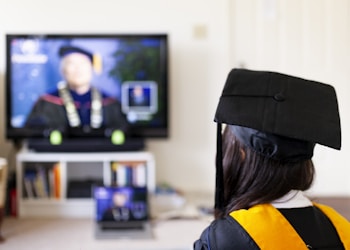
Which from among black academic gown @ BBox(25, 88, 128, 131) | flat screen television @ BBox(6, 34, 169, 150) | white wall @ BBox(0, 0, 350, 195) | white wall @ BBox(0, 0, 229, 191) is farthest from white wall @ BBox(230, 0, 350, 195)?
black academic gown @ BBox(25, 88, 128, 131)

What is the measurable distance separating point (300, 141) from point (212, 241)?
1.08ft

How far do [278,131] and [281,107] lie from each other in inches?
2.6

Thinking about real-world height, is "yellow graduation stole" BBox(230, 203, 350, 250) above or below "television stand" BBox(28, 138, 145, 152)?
below

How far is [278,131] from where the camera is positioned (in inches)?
49.6

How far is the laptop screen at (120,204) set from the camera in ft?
8.48

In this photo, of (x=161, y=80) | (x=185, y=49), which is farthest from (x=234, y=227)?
(x=185, y=49)

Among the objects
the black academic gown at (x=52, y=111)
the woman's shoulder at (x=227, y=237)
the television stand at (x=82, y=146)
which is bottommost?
the woman's shoulder at (x=227, y=237)

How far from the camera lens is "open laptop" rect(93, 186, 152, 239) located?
2559 mm

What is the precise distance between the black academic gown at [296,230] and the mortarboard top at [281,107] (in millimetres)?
195

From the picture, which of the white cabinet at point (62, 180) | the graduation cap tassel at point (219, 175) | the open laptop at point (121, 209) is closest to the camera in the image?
the graduation cap tassel at point (219, 175)

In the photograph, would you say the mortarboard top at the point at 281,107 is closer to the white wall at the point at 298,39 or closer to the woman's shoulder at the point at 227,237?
the woman's shoulder at the point at 227,237

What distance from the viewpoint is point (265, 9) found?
3.09m

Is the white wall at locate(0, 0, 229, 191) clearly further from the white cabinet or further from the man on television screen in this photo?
the white cabinet

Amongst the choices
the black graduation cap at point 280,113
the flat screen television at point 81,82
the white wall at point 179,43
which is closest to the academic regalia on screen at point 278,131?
the black graduation cap at point 280,113
